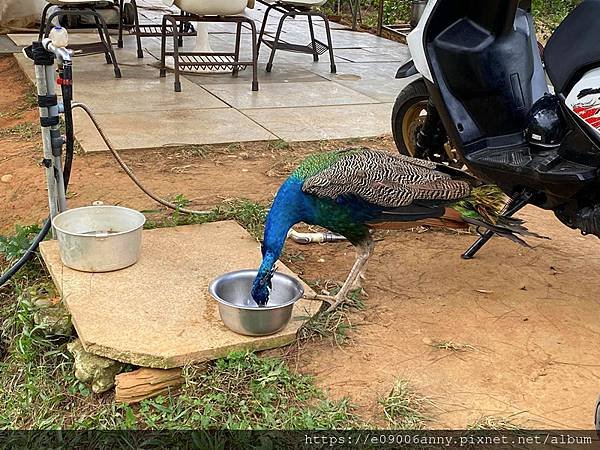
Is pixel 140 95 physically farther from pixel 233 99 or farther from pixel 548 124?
pixel 548 124

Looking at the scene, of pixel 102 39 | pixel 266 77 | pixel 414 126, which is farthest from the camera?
pixel 266 77

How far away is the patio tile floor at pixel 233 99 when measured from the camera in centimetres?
511

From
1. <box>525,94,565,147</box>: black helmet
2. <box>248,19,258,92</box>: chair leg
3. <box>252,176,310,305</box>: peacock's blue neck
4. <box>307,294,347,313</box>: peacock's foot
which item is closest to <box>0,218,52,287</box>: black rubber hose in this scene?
<box>252,176,310,305</box>: peacock's blue neck

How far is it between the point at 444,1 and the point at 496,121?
1.82 ft

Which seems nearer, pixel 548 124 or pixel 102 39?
pixel 548 124

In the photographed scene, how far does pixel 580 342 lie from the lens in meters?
2.80

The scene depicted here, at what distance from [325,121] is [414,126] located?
171 cm

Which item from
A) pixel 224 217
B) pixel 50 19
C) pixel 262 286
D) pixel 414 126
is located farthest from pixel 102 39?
pixel 262 286

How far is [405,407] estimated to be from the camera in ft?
7.70

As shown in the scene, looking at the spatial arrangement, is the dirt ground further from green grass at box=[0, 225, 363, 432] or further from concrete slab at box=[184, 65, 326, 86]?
concrete slab at box=[184, 65, 326, 86]

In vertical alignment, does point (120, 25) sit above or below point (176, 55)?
below

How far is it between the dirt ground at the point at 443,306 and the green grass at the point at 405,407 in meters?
0.03

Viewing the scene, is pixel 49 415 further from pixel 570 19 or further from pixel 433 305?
pixel 570 19

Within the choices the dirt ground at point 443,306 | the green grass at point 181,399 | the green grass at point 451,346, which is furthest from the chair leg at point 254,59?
the green grass at point 451,346
